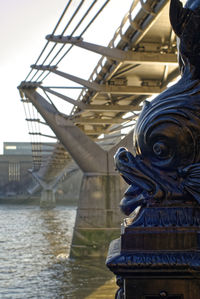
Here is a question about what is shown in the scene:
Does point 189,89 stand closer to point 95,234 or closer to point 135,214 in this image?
point 135,214

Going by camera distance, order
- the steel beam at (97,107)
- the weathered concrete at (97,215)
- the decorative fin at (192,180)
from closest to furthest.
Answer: the decorative fin at (192,180) < the weathered concrete at (97,215) < the steel beam at (97,107)

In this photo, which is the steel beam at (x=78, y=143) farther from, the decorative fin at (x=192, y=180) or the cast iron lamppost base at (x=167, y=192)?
the decorative fin at (x=192, y=180)

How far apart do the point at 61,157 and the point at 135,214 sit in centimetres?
2976

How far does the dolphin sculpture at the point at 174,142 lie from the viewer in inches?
78.5

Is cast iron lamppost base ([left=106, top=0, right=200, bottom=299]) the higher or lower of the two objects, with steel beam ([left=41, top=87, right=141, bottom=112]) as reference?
lower

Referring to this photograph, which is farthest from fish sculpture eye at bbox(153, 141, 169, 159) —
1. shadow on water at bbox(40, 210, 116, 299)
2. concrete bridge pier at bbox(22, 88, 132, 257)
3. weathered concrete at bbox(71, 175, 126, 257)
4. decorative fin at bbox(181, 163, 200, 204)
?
weathered concrete at bbox(71, 175, 126, 257)

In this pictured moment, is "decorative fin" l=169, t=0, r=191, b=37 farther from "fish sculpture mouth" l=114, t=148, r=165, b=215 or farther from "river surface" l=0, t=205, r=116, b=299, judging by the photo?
"river surface" l=0, t=205, r=116, b=299

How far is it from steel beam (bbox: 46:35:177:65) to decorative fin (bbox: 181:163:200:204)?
36.7 feet

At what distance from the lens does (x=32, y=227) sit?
29.9 m

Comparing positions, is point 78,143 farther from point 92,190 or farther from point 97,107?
point 92,190

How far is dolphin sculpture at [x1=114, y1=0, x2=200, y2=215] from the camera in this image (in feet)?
6.54

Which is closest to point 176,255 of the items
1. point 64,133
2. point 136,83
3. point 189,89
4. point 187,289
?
point 187,289

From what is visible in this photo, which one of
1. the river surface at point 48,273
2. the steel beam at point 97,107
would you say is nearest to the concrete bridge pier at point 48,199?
the river surface at point 48,273

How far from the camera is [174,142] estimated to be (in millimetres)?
2039
